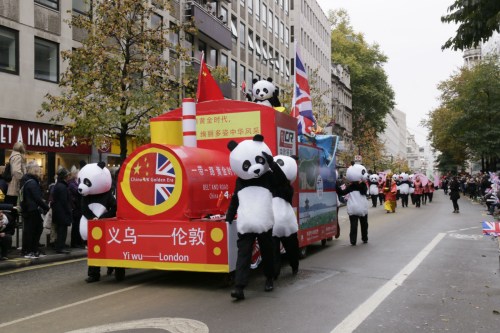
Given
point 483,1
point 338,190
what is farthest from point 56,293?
point 483,1

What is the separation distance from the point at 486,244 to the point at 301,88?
18.7ft

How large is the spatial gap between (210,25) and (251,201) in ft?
94.5

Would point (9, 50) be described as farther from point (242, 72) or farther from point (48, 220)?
point (242, 72)

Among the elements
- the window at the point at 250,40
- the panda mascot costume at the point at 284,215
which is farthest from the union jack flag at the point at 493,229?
the window at the point at 250,40

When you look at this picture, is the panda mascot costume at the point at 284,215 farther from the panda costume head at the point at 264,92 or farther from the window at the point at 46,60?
the window at the point at 46,60

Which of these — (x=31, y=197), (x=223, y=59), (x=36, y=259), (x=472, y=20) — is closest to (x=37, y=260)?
(x=36, y=259)

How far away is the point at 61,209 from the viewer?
1157cm

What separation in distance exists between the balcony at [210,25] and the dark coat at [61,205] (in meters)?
20.8

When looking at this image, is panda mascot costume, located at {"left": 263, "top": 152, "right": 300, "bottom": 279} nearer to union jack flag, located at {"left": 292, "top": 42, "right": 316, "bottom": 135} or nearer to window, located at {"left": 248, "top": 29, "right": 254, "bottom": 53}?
union jack flag, located at {"left": 292, "top": 42, "right": 316, "bottom": 135}

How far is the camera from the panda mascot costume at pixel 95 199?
880 centimetres

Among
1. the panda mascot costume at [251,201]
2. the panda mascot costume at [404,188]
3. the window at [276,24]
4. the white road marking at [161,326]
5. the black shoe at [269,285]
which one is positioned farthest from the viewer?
the window at [276,24]

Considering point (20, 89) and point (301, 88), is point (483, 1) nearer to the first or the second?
point (301, 88)

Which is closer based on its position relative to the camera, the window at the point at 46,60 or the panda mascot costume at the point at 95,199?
the panda mascot costume at the point at 95,199

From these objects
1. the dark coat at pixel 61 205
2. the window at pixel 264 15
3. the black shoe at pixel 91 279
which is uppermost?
the window at pixel 264 15
